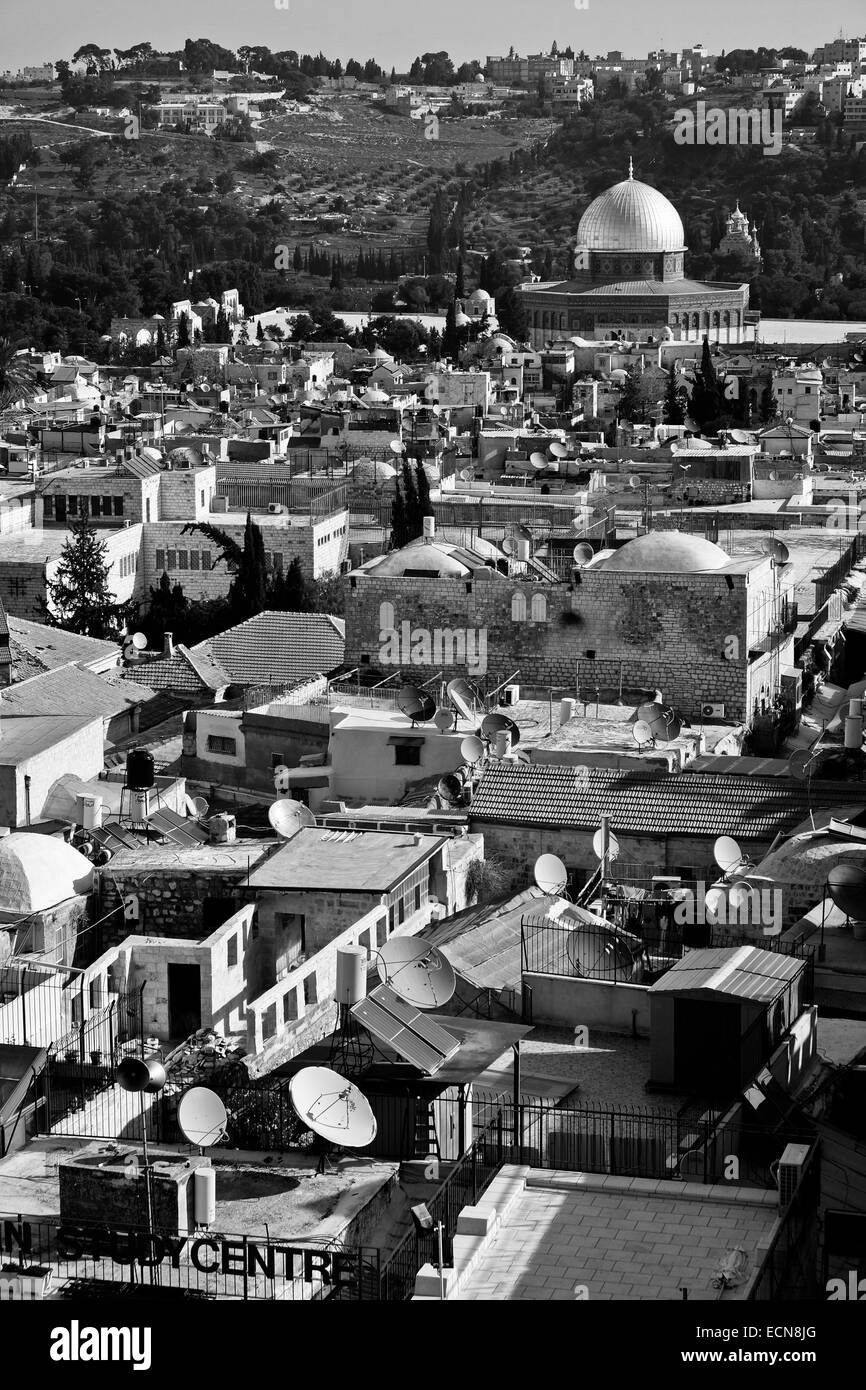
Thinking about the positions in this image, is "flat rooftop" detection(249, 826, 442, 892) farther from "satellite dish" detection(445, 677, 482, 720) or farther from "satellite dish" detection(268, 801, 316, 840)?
"satellite dish" detection(445, 677, 482, 720)

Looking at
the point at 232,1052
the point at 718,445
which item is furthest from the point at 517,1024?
the point at 718,445

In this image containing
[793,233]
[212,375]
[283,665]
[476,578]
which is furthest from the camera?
[793,233]

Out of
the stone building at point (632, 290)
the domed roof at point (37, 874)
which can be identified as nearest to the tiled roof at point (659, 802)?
the domed roof at point (37, 874)

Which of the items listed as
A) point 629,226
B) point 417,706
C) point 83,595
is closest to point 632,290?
point 629,226

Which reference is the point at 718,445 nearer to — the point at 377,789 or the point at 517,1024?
the point at 377,789

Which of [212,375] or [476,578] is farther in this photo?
[212,375]

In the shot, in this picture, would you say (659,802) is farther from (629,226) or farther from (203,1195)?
(629,226)
